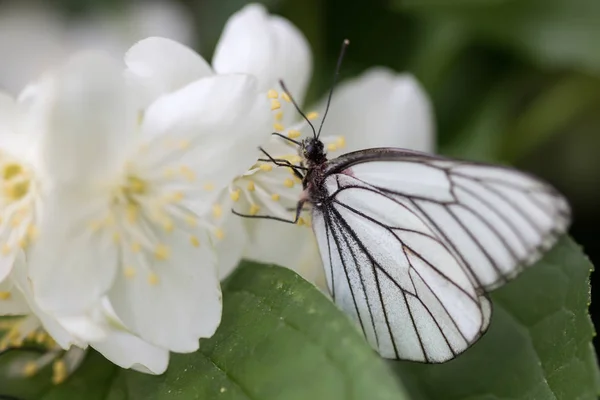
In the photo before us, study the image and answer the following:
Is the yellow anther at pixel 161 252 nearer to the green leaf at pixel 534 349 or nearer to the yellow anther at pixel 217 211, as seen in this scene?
the yellow anther at pixel 217 211

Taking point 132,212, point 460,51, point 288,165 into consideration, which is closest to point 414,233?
point 288,165

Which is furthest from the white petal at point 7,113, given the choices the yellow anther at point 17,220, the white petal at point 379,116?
the white petal at point 379,116

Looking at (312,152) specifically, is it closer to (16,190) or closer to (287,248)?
(287,248)

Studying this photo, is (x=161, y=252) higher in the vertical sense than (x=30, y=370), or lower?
higher

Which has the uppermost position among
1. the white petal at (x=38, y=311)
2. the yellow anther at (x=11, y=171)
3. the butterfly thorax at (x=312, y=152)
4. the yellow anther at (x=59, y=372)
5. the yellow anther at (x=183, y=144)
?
the yellow anther at (x=183, y=144)

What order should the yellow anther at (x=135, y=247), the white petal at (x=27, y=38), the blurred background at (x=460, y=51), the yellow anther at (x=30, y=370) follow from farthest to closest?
1. the white petal at (x=27, y=38)
2. the blurred background at (x=460, y=51)
3. the yellow anther at (x=30, y=370)
4. the yellow anther at (x=135, y=247)

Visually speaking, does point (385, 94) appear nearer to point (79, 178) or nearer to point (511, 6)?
point (511, 6)

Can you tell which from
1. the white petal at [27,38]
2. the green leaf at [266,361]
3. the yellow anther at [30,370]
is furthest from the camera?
the white petal at [27,38]
